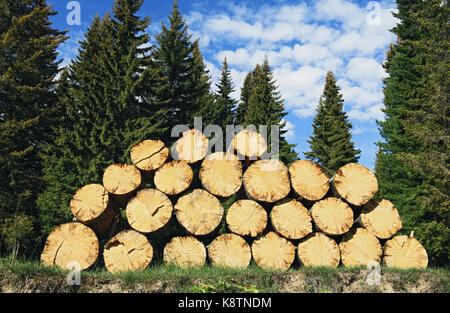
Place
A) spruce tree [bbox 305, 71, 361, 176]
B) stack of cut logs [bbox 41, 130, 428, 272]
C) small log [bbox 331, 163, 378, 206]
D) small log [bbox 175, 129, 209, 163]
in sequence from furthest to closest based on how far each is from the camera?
spruce tree [bbox 305, 71, 361, 176] < small log [bbox 175, 129, 209, 163] < small log [bbox 331, 163, 378, 206] < stack of cut logs [bbox 41, 130, 428, 272]

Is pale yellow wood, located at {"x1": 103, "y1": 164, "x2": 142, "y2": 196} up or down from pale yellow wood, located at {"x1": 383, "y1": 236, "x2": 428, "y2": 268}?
up

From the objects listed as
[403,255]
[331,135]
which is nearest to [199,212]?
[403,255]

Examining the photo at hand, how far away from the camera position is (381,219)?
4855 mm

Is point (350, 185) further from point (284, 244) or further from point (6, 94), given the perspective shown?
point (6, 94)

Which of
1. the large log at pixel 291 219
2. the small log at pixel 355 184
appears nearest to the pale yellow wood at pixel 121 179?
the large log at pixel 291 219

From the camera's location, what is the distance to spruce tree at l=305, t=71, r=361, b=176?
1908 centimetres

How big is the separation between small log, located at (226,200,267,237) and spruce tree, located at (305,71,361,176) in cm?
1439

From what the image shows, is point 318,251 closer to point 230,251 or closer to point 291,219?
point 291,219

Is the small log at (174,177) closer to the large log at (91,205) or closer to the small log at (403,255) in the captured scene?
the large log at (91,205)

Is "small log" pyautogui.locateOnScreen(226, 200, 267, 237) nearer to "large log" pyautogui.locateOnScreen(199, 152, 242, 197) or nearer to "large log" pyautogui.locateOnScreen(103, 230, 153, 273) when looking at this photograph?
"large log" pyautogui.locateOnScreen(199, 152, 242, 197)

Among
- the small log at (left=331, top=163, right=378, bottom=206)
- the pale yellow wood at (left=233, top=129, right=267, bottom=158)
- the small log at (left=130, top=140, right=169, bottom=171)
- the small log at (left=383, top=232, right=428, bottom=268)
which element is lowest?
the small log at (left=383, top=232, right=428, bottom=268)

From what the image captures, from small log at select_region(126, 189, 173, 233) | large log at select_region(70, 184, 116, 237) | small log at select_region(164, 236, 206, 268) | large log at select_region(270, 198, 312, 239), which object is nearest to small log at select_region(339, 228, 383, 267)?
large log at select_region(270, 198, 312, 239)

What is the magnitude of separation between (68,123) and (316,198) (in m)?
10.6

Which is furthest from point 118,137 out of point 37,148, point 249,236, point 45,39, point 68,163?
point 249,236
